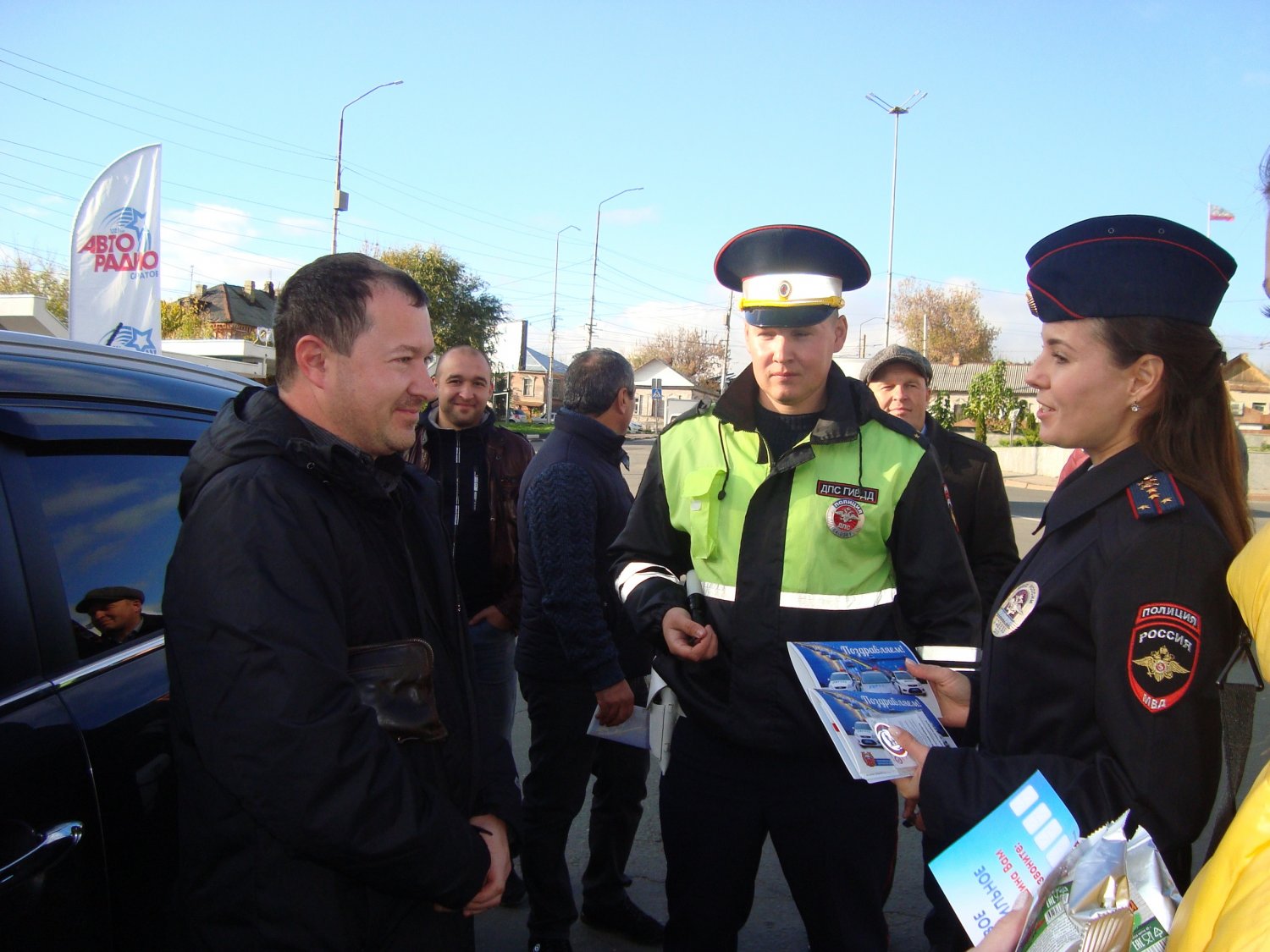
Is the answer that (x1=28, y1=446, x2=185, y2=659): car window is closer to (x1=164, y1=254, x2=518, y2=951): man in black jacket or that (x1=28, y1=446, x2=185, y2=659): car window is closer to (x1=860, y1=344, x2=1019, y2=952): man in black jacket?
(x1=164, y1=254, x2=518, y2=951): man in black jacket

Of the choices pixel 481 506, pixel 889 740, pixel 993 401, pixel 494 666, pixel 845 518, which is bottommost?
pixel 494 666

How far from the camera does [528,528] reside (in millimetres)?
3170

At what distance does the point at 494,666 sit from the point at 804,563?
6.32 ft

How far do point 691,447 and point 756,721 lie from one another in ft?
2.54

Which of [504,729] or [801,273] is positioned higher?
[801,273]

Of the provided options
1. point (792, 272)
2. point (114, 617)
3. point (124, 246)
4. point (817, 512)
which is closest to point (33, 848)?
point (114, 617)

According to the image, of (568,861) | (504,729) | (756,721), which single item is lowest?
(568,861)

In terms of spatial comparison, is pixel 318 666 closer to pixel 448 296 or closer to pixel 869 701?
pixel 869 701

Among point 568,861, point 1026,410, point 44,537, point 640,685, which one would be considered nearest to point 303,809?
point 44,537

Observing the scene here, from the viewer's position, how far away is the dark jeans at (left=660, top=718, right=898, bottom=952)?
2201 millimetres

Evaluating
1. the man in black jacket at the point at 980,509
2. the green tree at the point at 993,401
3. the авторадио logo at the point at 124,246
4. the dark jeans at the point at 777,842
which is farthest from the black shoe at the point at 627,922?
the green tree at the point at 993,401

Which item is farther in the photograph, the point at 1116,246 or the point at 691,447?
the point at 691,447

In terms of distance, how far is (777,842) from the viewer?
7.46 feet

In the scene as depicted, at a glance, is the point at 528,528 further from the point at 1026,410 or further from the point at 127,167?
the point at 1026,410
